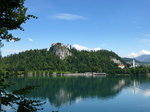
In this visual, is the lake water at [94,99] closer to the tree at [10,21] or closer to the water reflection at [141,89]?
the water reflection at [141,89]

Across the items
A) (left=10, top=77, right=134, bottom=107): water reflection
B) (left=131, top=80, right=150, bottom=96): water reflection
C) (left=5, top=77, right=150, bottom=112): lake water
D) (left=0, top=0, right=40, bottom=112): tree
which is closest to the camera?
(left=0, top=0, right=40, bottom=112): tree

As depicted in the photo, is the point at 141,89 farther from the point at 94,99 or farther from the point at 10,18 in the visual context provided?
the point at 10,18

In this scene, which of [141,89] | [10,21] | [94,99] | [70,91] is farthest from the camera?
[141,89]

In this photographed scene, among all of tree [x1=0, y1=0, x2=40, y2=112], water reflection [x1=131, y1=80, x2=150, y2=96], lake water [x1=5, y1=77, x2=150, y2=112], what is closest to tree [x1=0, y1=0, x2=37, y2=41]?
tree [x1=0, y1=0, x2=40, y2=112]

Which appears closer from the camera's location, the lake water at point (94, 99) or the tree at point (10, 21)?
the tree at point (10, 21)

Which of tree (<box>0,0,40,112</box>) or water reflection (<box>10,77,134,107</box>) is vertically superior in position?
tree (<box>0,0,40,112</box>)

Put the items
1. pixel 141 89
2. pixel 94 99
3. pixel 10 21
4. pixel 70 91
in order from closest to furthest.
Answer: pixel 10 21 → pixel 94 99 → pixel 70 91 → pixel 141 89

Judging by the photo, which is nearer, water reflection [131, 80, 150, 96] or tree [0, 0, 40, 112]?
tree [0, 0, 40, 112]

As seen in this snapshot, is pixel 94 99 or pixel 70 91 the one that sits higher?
pixel 70 91

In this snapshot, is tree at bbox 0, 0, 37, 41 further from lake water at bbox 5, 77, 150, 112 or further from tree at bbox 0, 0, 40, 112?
lake water at bbox 5, 77, 150, 112

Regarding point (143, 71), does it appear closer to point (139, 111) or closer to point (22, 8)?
point (139, 111)

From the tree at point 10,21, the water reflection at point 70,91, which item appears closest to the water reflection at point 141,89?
the water reflection at point 70,91

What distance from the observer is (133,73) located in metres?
199

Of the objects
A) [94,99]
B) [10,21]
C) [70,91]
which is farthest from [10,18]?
[70,91]
